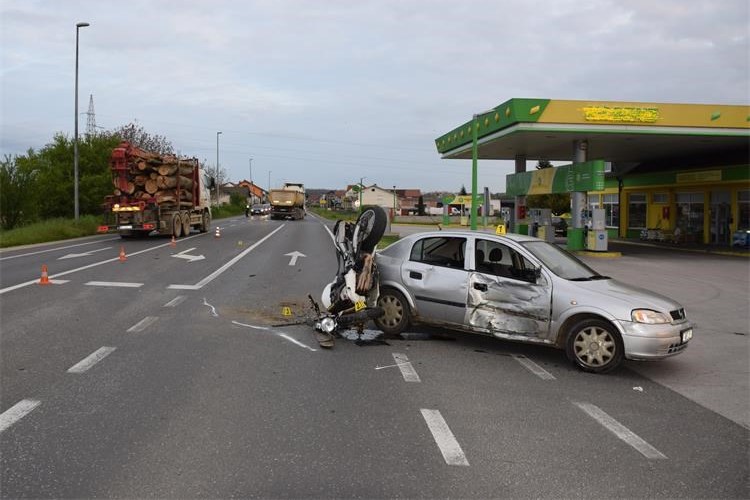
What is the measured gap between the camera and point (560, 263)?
772 centimetres

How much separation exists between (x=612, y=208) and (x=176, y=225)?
27.4 meters

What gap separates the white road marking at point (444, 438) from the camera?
4.24 m

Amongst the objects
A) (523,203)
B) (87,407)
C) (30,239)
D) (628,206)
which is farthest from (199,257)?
(628,206)

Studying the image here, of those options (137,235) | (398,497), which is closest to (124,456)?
(398,497)

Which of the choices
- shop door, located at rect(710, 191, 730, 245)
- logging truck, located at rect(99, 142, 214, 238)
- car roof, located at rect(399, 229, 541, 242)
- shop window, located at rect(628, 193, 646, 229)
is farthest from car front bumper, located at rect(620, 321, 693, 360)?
shop window, located at rect(628, 193, 646, 229)

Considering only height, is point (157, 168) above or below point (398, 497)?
above

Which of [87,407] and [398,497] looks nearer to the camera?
[398,497]

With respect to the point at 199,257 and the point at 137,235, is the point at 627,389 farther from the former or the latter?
the point at 137,235

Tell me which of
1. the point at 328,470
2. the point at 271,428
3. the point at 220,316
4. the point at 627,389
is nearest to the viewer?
the point at 328,470

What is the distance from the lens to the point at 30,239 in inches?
985

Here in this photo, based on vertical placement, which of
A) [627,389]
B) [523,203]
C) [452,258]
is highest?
[523,203]

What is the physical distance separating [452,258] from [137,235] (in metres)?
23.5

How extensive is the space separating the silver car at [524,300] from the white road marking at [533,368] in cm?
27

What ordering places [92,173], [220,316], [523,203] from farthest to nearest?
[92,173]
[523,203]
[220,316]
